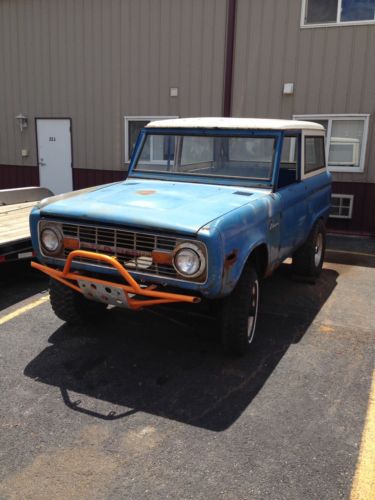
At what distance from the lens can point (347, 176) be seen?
29.1 feet

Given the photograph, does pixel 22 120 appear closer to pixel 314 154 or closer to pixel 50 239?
pixel 314 154

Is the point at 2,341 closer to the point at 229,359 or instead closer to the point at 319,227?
the point at 229,359

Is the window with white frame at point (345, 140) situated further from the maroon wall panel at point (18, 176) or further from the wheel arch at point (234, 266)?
the maroon wall panel at point (18, 176)

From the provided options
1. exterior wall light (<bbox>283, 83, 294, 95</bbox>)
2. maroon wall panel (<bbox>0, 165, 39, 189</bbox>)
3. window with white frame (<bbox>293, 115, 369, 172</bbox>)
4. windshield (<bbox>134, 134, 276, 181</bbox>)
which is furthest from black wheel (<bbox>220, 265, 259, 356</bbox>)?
maroon wall panel (<bbox>0, 165, 39, 189</bbox>)

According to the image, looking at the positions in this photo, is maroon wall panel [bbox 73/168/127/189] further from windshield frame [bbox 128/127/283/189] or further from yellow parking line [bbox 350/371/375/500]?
yellow parking line [bbox 350/371/375/500]

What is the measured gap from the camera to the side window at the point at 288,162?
15.2 feet

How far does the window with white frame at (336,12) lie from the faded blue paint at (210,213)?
5.03m

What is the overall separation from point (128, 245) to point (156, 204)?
46 centimetres

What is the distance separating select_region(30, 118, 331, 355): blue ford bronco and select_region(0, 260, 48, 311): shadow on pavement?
1206mm

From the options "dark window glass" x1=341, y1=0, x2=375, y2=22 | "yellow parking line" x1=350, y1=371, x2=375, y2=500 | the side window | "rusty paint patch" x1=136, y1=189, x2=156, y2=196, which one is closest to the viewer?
"yellow parking line" x1=350, y1=371, x2=375, y2=500

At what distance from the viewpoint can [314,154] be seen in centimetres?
562

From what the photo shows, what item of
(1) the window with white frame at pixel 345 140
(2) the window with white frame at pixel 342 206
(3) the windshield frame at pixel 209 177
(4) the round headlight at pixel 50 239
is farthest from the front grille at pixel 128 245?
(1) the window with white frame at pixel 345 140

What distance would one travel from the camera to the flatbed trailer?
5.07 metres

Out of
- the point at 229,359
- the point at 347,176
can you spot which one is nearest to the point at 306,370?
the point at 229,359
